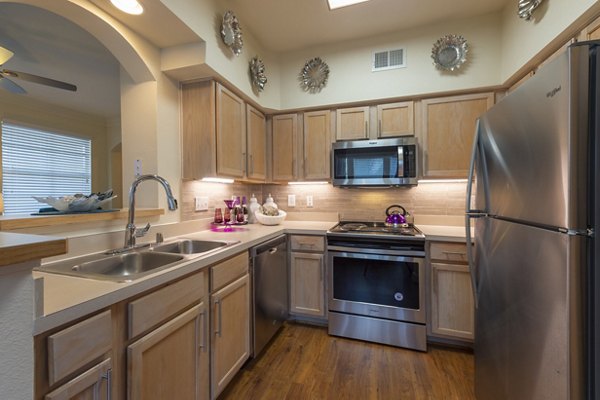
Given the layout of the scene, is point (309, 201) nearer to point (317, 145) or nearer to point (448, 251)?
point (317, 145)

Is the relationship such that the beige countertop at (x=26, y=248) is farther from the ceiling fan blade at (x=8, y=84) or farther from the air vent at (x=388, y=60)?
the air vent at (x=388, y=60)

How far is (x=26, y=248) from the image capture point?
0.55 metres

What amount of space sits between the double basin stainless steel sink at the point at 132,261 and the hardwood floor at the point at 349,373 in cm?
90

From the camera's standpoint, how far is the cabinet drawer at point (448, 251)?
190cm

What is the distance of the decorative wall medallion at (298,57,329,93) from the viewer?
2.54m

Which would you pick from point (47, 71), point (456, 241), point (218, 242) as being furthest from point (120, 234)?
point (47, 71)

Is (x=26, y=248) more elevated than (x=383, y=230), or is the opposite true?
(x=26, y=248)

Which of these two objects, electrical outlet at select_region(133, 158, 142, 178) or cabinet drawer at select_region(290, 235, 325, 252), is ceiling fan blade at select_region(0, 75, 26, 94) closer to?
electrical outlet at select_region(133, 158, 142, 178)

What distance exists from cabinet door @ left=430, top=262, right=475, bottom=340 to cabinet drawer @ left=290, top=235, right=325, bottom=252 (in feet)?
2.91

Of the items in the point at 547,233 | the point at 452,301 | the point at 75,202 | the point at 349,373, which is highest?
the point at 75,202

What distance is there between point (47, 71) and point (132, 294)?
3.21 meters

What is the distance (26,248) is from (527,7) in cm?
275

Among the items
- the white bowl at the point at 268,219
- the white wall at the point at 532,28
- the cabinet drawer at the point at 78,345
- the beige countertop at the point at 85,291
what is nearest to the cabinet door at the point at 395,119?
the white wall at the point at 532,28

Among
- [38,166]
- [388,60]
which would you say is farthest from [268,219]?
[38,166]
